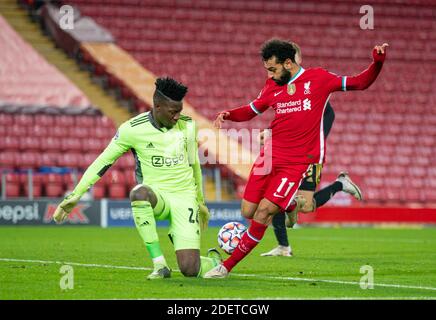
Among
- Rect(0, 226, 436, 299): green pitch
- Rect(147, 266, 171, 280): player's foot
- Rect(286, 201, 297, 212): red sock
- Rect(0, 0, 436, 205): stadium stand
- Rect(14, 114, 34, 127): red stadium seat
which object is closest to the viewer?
Rect(0, 226, 436, 299): green pitch

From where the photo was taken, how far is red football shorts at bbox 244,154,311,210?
8961mm

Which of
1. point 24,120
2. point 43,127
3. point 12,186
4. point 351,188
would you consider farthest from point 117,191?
point 351,188

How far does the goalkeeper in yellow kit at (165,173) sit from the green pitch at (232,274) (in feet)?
0.94

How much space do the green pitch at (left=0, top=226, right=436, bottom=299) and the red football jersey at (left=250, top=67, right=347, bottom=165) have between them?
117 cm

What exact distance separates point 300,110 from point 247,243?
1.50m

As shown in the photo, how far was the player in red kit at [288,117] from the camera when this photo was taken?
9148 millimetres

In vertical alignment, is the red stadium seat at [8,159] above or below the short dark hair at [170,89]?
below

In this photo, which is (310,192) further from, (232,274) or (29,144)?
(29,144)

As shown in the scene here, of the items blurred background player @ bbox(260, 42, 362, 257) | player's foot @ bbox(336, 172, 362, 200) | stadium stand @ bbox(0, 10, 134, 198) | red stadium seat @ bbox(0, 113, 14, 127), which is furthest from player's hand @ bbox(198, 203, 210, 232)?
red stadium seat @ bbox(0, 113, 14, 127)

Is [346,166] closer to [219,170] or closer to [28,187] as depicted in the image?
[219,170]

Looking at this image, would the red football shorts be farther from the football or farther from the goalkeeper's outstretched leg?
the goalkeeper's outstretched leg

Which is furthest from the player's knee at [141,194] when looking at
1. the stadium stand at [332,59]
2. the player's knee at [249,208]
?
the stadium stand at [332,59]

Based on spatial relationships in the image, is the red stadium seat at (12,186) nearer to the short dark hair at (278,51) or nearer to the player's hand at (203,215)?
the player's hand at (203,215)

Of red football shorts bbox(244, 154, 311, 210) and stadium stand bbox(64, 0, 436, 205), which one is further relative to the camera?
stadium stand bbox(64, 0, 436, 205)
